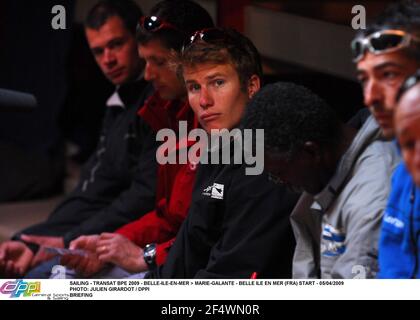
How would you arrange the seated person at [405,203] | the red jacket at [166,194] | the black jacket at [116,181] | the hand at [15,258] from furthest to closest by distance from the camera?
the hand at [15,258] < the black jacket at [116,181] < the red jacket at [166,194] < the seated person at [405,203]

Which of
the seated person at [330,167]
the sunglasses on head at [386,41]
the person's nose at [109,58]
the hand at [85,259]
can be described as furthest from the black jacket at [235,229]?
the person's nose at [109,58]

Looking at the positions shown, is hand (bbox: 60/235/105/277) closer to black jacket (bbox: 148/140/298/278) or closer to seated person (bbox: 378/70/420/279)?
black jacket (bbox: 148/140/298/278)

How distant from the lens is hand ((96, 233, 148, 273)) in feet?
7.43

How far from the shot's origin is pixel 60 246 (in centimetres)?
261

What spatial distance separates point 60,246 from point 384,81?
123cm

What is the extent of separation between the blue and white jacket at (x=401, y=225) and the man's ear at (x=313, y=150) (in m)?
0.16

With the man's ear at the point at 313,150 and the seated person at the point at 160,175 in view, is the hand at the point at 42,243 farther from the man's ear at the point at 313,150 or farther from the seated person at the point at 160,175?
the man's ear at the point at 313,150

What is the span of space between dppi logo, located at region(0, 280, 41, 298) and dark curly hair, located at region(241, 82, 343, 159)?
0.62 m

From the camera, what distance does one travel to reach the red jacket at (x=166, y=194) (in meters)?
2.20

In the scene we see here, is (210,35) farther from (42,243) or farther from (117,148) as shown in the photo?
(42,243)

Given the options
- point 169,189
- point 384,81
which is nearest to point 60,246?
point 169,189

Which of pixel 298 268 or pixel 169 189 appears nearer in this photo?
pixel 298 268

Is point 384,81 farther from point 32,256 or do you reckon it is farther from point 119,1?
point 32,256

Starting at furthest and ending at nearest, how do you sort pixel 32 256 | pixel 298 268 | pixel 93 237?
pixel 32 256, pixel 93 237, pixel 298 268
